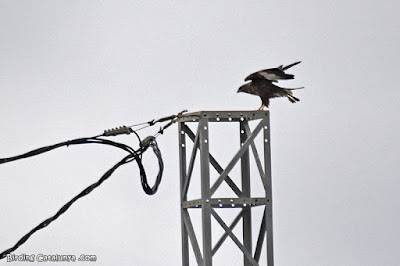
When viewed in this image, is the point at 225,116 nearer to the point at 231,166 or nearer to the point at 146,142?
the point at 231,166

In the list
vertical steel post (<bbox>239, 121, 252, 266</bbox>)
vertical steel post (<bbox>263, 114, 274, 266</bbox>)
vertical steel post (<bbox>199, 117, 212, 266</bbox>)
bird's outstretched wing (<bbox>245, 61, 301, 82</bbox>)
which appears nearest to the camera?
vertical steel post (<bbox>199, 117, 212, 266</bbox>)

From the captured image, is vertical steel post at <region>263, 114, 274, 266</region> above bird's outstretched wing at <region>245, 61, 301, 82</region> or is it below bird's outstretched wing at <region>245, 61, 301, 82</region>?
below

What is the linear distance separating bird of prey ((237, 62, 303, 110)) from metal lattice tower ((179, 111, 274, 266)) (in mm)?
1186

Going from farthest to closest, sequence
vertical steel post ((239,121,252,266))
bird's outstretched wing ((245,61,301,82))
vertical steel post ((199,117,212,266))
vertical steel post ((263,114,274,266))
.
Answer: bird's outstretched wing ((245,61,301,82)) → vertical steel post ((239,121,252,266)) → vertical steel post ((263,114,274,266)) → vertical steel post ((199,117,212,266))

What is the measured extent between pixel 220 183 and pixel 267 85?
8.55 ft

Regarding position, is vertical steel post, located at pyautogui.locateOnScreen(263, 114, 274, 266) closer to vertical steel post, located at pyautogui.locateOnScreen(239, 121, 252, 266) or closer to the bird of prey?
vertical steel post, located at pyautogui.locateOnScreen(239, 121, 252, 266)

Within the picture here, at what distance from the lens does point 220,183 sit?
17.3 meters

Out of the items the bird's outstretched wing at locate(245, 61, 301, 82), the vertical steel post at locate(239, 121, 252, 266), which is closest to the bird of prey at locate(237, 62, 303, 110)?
the bird's outstretched wing at locate(245, 61, 301, 82)

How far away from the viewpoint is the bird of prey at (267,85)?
1891cm

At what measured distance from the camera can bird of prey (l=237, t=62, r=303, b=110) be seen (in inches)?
744

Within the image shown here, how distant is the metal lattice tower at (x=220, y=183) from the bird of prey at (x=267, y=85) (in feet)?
3.89

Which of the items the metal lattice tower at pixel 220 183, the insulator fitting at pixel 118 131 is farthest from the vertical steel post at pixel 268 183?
the insulator fitting at pixel 118 131

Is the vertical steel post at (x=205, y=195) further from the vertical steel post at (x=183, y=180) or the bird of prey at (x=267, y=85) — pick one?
the bird of prey at (x=267, y=85)

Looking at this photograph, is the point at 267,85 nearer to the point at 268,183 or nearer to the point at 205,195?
the point at 268,183
